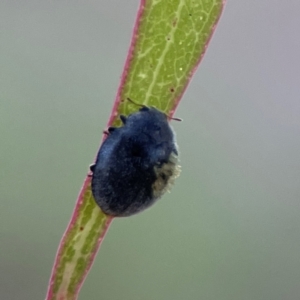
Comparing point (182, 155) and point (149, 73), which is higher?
point (182, 155)

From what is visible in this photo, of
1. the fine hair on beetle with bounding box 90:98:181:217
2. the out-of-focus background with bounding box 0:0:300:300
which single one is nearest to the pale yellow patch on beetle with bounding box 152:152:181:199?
the fine hair on beetle with bounding box 90:98:181:217

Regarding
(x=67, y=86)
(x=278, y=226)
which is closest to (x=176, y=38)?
(x=67, y=86)

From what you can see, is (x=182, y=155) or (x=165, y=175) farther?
(x=182, y=155)

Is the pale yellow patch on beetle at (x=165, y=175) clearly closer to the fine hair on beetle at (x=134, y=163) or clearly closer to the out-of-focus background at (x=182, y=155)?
the fine hair on beetle at (x=134, y=163)

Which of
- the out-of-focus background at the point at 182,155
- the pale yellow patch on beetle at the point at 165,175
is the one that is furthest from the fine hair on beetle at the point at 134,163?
the out-of-focus background at the point at 182,155

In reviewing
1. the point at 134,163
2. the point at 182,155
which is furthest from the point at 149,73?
the point at 182,155

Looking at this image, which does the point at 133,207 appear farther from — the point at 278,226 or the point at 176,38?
the point at 278,226

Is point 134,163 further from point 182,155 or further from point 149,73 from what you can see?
point 182,155

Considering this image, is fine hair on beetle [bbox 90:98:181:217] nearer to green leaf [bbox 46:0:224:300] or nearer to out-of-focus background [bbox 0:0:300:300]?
green leaf [bbox 46:0:224:300]
